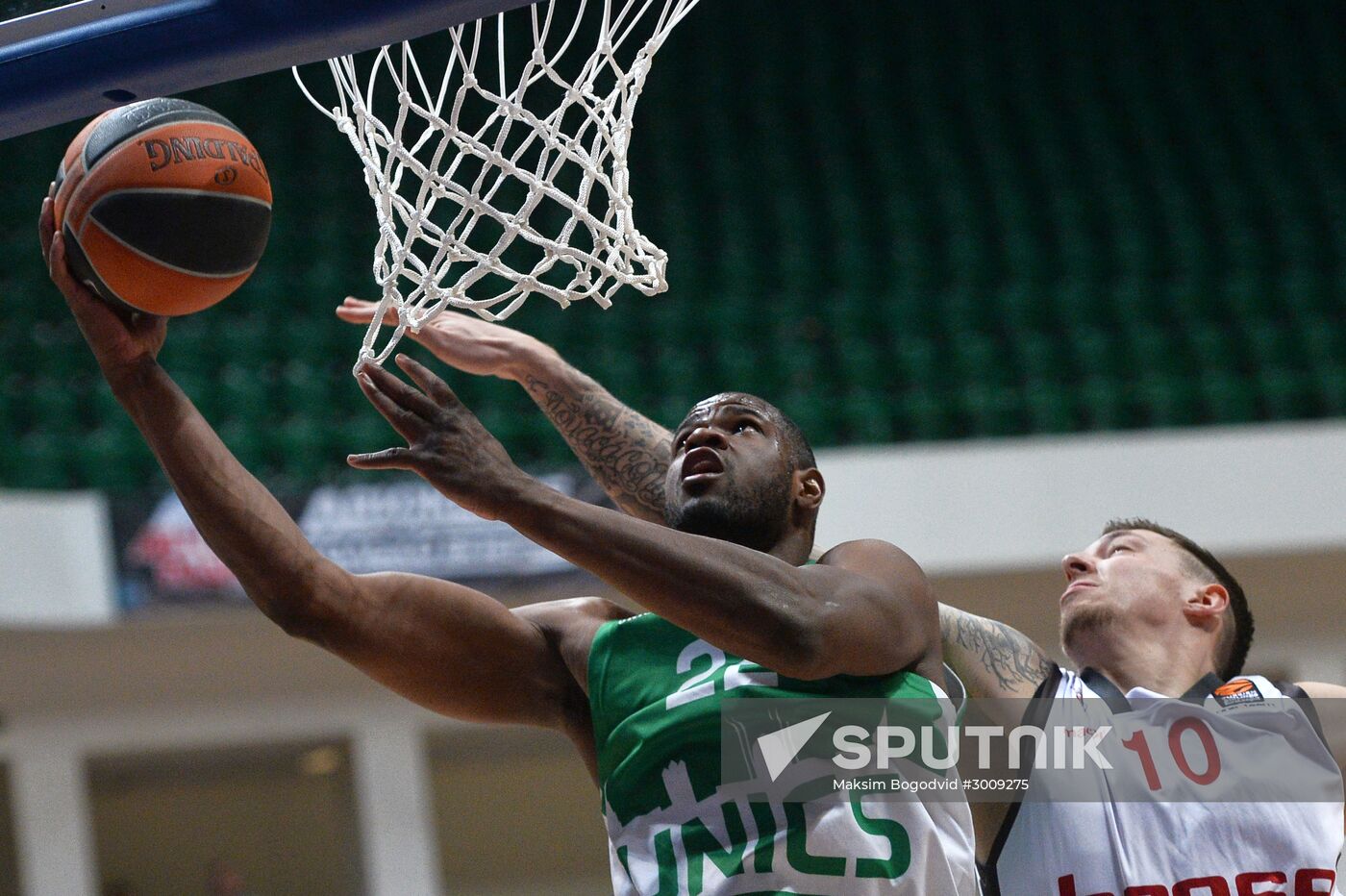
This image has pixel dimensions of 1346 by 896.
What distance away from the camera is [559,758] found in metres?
7.79

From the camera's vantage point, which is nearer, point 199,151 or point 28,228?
point 199,151

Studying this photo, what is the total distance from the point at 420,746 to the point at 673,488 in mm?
4289

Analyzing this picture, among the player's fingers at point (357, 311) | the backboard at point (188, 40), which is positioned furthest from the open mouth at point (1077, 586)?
the backboard at point (188, 40)

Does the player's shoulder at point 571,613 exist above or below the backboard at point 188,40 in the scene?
below

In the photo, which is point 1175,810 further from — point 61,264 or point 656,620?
point 61,264

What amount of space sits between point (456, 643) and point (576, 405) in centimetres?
76

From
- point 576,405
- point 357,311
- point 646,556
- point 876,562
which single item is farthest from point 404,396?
point 576,405

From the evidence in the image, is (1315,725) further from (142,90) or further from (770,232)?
(770,232)

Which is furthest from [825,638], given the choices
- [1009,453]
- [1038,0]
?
[1038,0]

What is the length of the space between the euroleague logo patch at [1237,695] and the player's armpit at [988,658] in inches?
12.1

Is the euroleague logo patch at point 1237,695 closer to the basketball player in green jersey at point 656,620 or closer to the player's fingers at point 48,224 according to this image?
the basketball player in green jersey at point 656,620

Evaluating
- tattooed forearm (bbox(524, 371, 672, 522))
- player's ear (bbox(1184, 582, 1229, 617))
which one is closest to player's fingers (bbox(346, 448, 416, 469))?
tattooed forearm (bbox(524, 371, 672, 522))

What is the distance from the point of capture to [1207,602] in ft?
8.48

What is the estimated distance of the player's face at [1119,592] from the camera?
255 centimetres
